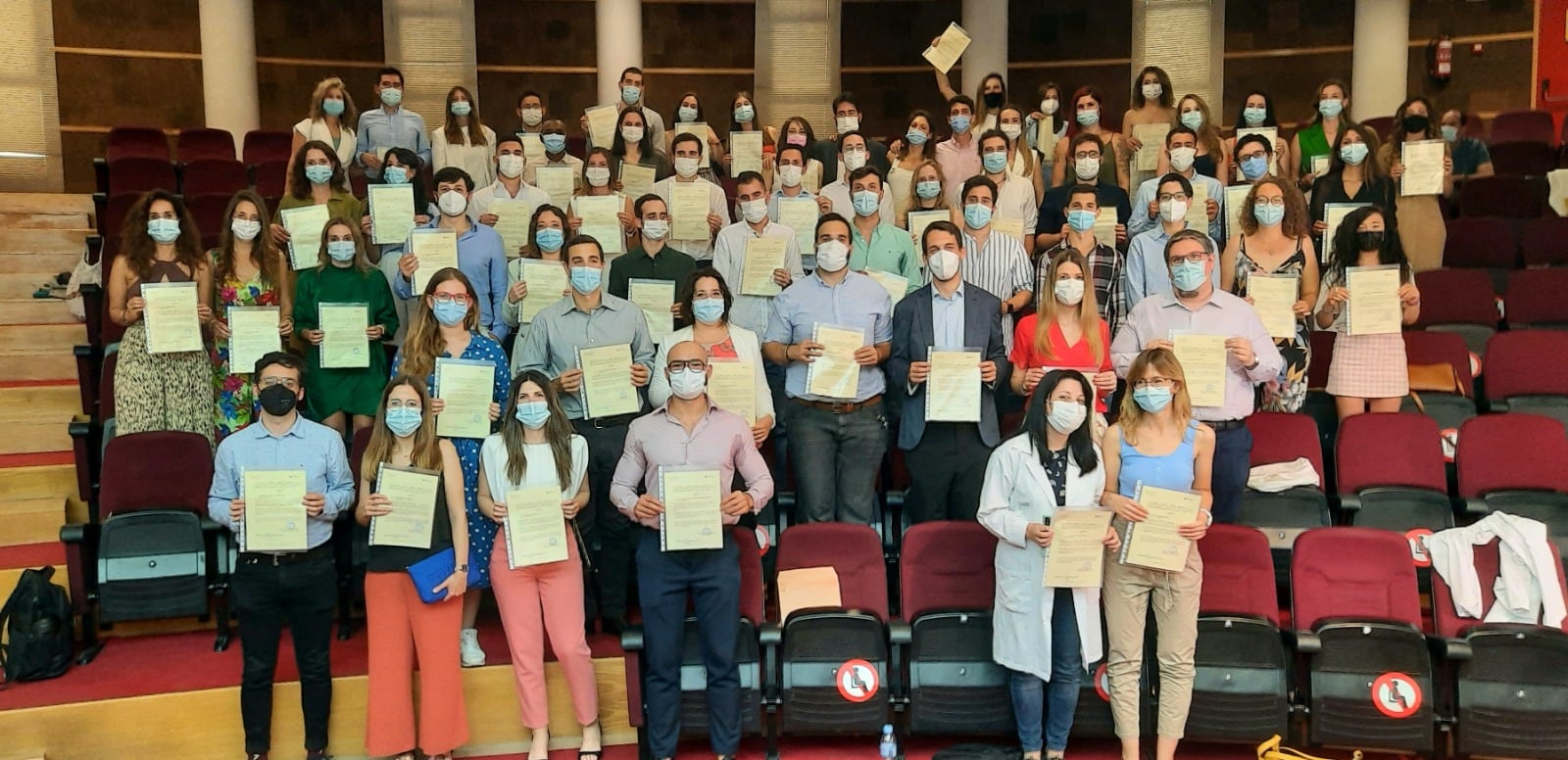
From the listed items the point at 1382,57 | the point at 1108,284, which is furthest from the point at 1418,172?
the point at 1382,57

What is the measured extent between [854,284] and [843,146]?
7.04 feet

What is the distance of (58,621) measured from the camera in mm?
5867

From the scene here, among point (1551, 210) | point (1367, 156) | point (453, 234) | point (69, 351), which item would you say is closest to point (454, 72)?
point (69, 351)

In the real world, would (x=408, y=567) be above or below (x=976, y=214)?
below

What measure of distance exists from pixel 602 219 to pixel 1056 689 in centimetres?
369

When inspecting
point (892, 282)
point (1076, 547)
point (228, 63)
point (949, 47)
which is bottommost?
point (1076, 547)

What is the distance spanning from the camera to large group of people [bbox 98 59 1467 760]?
5.29 meters

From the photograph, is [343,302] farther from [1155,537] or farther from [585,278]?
[1155,537]

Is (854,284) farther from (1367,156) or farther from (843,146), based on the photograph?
(1367,156)

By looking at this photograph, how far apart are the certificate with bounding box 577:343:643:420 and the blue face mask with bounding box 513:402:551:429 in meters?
0.53

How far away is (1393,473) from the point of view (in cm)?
639

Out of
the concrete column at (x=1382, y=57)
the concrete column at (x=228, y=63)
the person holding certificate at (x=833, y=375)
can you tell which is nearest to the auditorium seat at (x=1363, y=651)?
the person holding certificate at (x=833, y=375)

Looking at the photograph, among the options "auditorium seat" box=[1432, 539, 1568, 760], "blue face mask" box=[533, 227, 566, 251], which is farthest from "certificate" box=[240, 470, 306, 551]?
"auditorium seat" box=[1432, 539, 1568, 760]

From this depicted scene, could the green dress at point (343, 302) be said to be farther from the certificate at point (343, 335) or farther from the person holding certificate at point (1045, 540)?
the person holding certificate at point (1045, 540)
